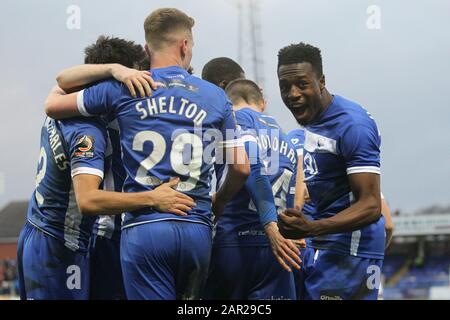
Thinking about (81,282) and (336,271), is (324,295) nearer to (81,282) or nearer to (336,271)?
(336,271)

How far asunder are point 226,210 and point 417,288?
31527 mm

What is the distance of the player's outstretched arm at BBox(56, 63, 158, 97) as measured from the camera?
4.45 m

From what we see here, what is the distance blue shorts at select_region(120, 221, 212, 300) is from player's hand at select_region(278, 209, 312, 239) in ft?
1.67

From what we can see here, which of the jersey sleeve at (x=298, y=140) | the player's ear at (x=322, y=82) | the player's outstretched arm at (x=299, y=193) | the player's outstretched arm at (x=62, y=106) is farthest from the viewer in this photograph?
the jersey sleeve at (x=298, y=140)

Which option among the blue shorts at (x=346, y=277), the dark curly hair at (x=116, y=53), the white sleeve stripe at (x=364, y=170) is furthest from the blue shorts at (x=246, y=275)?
the dark curly hair at (x=116, y=53)

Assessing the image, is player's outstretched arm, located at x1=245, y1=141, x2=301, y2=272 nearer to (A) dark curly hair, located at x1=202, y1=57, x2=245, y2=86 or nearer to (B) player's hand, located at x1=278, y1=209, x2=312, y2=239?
(B) player's hand, located at x1=278, y1=209, x2=312, y2=239

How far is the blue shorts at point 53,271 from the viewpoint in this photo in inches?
205

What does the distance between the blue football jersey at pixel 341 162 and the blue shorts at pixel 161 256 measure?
3.61 feet

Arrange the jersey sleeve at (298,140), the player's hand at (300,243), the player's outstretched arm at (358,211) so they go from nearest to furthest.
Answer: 1. the player's outstretched arm at (358,211)
2. the player's hand at (300,243)
3. the jersey sleeve at (298,140)

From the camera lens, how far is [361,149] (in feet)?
16.0

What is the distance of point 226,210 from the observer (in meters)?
5.64

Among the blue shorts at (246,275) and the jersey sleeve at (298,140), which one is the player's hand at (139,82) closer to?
the blue shorts at (246,275)

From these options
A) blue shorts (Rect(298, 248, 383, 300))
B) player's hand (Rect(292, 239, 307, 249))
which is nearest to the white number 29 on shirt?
blue shorts (Rect(298, 248, 383, 300))
